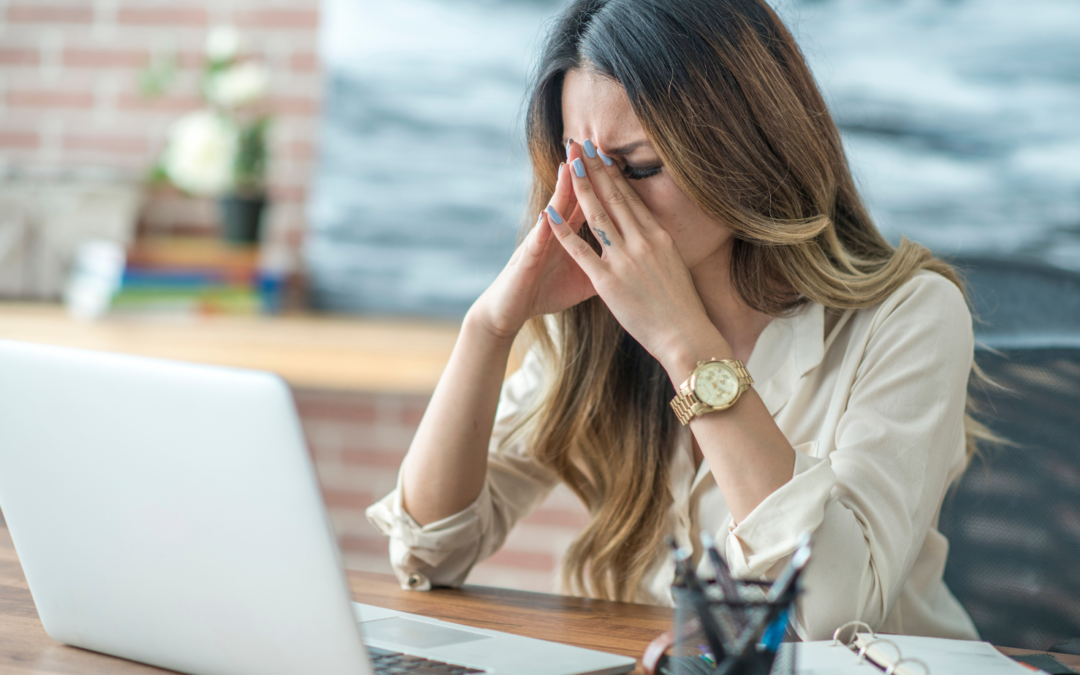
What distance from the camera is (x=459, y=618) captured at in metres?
0.89

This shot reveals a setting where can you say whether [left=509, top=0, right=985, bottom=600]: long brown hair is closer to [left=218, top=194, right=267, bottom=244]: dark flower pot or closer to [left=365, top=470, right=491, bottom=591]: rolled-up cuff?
[left=365, top=470, right=491, bottom=591]: rolled-up cuff

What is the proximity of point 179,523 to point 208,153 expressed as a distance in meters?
1.83

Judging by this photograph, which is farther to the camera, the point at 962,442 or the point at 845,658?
the point at 962,442

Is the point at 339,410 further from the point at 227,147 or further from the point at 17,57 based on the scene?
the point at 17,57

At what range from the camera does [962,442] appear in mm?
1106

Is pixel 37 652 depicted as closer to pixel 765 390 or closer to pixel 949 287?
pixel 765 390

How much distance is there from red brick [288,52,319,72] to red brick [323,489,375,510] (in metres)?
1.07

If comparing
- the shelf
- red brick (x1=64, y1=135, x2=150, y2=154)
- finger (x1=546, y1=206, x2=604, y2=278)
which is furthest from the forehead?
red brick (x1=64, y1=135, x2=150, y2=154)

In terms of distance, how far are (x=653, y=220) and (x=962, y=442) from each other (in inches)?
17.5

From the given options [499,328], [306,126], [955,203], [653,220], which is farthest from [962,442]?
[306,126]

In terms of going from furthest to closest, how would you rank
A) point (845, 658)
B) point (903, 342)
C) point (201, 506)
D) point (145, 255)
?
point (145, 255) → point (903, 342) → point (845, 658) → point (201, 506)

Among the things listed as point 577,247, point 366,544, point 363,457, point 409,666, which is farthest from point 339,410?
point 409,666

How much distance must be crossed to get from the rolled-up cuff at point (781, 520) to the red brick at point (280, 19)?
6.29ft

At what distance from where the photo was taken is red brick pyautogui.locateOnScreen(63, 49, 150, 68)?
8.09ft
